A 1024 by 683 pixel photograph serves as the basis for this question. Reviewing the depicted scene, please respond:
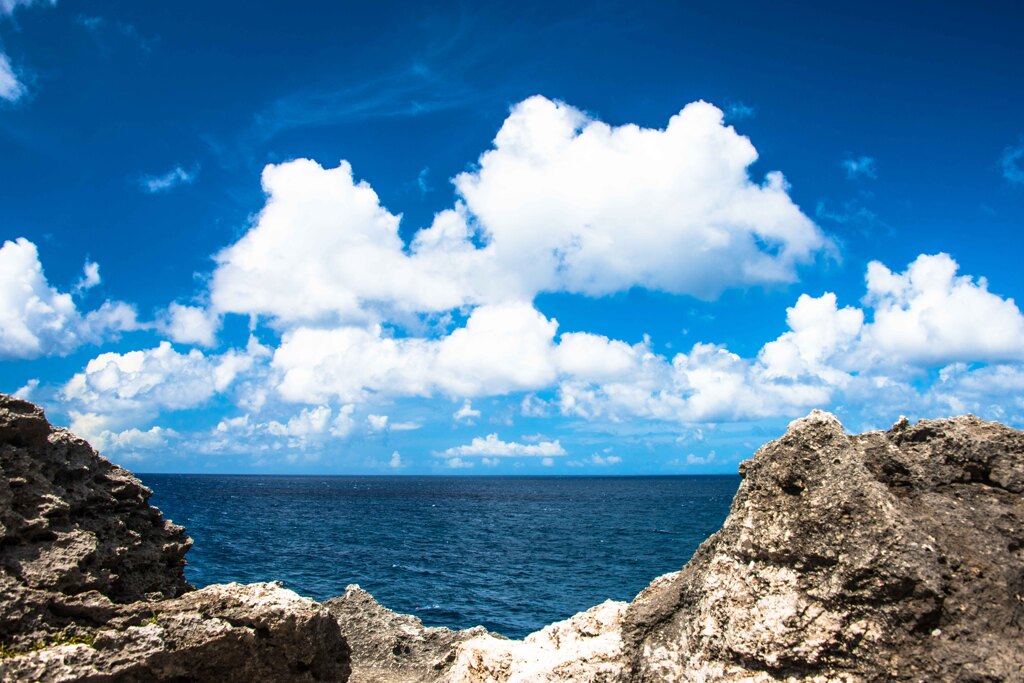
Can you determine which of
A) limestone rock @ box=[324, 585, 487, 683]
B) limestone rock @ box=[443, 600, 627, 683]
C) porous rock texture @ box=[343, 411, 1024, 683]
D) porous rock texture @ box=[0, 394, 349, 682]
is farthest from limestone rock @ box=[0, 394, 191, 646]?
limestone rock @ box=[324, 585, 487, 683]

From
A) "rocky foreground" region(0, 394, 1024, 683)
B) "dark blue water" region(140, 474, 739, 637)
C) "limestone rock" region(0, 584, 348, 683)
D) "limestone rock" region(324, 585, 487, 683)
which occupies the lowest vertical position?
"dark blue water" region(140, 474, 739, 637)

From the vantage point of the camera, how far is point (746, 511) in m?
8.20

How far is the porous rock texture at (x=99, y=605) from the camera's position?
982 centimetres

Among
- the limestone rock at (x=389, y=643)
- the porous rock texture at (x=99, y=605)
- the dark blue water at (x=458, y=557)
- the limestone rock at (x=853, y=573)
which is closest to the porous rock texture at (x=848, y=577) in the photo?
the limestone rock at (x=853, y=573)

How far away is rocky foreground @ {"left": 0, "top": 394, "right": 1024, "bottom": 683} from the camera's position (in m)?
7.17

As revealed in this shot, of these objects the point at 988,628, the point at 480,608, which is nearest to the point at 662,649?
the point at 988,628

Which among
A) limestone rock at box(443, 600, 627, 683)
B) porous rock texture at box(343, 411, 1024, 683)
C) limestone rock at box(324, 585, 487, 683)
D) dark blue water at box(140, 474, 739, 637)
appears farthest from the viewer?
dark blue water at box(140, 474, 739, 637)

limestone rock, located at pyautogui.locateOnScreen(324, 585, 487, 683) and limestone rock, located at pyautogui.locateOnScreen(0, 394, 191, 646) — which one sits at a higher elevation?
limestone rock, located at pyautogui.locateOnScreen(0, 394, 191, 646)

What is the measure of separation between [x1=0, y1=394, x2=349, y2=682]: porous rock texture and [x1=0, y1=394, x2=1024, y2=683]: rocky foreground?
27 mm

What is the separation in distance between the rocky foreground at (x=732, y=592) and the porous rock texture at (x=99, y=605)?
0.03 m

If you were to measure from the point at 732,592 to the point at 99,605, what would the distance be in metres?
9.20

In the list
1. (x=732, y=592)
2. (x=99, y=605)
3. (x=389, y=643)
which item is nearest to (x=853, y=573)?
(x=732, y=592)

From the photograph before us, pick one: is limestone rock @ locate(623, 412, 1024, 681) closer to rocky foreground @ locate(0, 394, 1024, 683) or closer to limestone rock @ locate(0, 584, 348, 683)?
rocky foreground @ locate(0, 394, 1024, 683)

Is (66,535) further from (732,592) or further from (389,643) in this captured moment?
(389,643)
